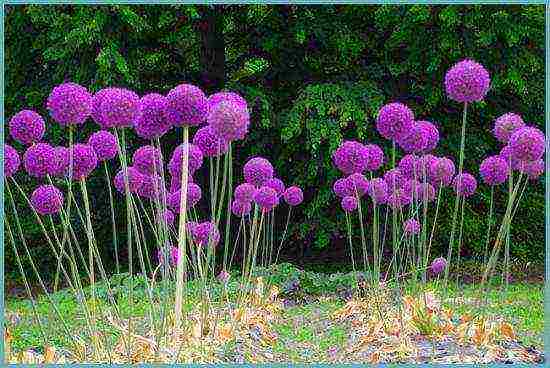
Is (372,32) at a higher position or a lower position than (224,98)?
higher

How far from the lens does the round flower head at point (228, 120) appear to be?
2891 mm

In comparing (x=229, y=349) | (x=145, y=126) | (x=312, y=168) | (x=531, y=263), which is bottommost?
(x=531, y=263)

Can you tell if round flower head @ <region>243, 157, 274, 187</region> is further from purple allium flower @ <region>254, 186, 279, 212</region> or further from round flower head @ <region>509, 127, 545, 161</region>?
round flower head @ <region>509, 127, 545, 161</region>

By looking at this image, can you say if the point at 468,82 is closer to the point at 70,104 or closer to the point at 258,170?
the point at 258,170

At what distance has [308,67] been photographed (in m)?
9.03

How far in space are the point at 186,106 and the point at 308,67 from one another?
6.25 m

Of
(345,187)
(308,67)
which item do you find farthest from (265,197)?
(308,67)

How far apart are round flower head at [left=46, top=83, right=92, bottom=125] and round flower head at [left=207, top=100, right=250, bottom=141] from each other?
53 cm

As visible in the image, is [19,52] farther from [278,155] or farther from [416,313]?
[416,313]

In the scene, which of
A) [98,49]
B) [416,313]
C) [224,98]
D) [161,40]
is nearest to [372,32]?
[161,40]

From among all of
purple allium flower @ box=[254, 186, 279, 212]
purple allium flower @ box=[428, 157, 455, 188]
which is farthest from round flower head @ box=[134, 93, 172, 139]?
purple allium flower @ box=[428, 157, 455, 188]

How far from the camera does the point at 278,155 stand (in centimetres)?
873

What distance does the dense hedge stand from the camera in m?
7.61

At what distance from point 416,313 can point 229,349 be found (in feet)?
3.49
